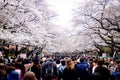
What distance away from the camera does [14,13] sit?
25156 millimetres

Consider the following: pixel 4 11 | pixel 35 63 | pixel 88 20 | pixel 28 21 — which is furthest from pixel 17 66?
pixel 88 20

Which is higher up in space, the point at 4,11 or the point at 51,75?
the point at 4,11

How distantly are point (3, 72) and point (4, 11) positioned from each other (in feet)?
50.9

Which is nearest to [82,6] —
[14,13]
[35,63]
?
[14,13]

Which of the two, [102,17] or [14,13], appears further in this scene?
[102,17]

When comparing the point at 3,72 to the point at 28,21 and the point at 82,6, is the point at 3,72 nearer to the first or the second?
the point at 28,21

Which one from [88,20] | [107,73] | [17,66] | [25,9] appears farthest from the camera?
[88,20]

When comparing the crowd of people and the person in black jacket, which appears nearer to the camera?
the crowd of people

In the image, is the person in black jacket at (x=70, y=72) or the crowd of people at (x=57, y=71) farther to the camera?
the person in black jacket at (x=70, y=72)

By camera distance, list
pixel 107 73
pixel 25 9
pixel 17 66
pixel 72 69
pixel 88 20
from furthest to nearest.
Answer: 1. pixel 88 20
2. pixel 25 9
3. pixel 17 66
4. pixel 72 69
5. pixel 107 73

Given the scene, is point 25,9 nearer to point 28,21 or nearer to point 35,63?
point 28,21

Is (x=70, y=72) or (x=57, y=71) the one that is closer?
(x=57, y=71)

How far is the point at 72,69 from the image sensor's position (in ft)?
35.2

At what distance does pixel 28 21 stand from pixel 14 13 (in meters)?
4.76
